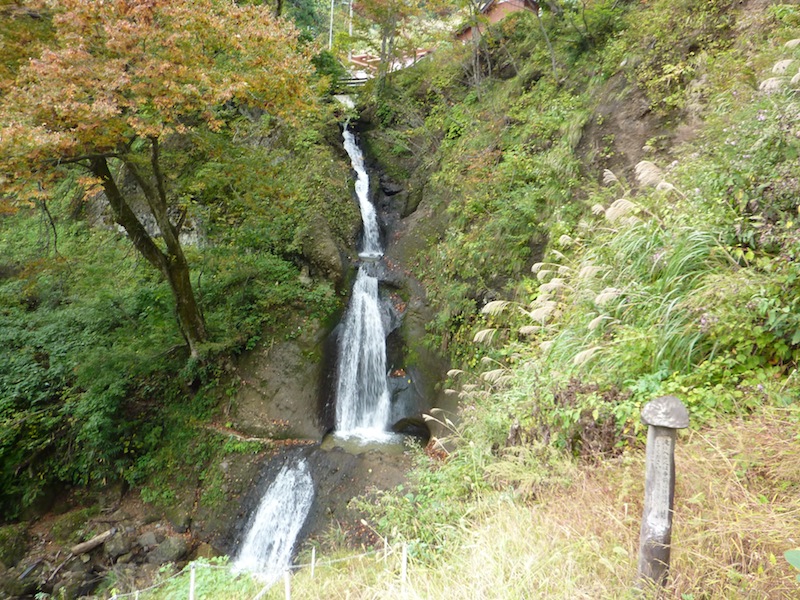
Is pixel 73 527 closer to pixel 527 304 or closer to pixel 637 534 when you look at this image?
pixel 527 304

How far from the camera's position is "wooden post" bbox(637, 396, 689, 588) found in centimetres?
185

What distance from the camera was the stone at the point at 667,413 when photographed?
5.86ft

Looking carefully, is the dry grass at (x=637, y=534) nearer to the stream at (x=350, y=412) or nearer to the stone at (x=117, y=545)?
the stream at (x=350, y=412)

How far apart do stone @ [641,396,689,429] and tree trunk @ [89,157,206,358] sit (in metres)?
8.23

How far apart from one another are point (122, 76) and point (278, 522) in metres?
7.24

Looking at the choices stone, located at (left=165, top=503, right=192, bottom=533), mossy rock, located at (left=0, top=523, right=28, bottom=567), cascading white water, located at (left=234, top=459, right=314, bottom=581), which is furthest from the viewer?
stone, located at (left=165, top=503, right=192, bottom=533)

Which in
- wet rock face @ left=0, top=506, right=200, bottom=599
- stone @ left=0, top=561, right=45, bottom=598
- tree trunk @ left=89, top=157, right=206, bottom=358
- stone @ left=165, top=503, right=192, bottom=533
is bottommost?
stone @ left=0, top=561, right=45, bottom=598

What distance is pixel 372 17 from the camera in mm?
13727

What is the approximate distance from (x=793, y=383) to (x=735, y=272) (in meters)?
1.07

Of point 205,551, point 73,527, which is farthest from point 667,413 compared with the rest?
point 73,527

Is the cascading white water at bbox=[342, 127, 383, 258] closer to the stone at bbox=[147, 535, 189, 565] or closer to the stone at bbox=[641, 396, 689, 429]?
the stone at bbox=[147, 535, 189, 565]

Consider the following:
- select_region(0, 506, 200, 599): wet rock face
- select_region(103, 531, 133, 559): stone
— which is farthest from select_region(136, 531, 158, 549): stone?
select_region(103, 531, 133, 559): stone

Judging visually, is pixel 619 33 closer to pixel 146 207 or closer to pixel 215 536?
pixel 215 536

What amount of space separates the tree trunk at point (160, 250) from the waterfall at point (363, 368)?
3.29 m
